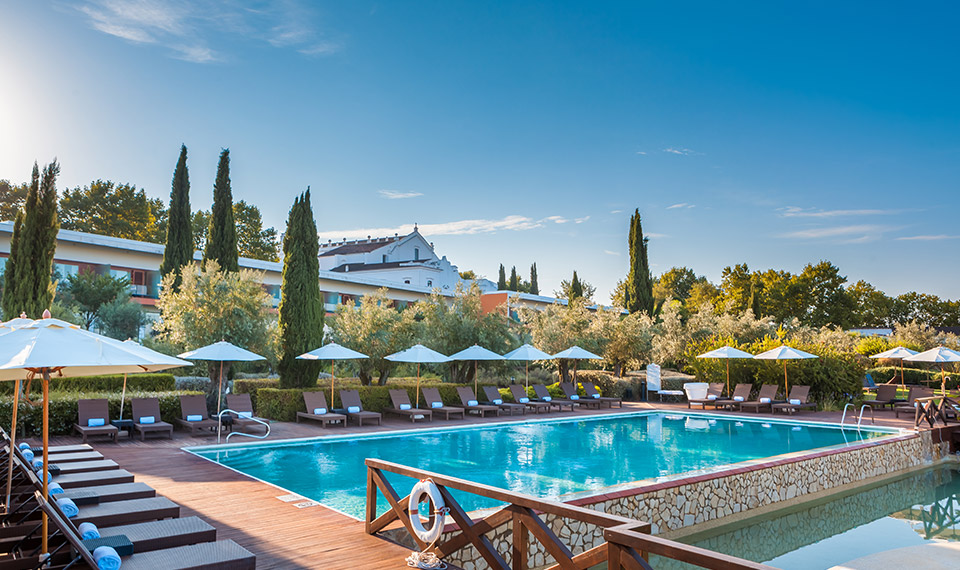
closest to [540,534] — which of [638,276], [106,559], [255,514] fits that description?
[106,559]

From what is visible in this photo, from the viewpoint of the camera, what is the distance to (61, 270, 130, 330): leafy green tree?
92.6ft

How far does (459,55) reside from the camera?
19.6 metres

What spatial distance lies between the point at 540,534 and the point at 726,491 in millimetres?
6655

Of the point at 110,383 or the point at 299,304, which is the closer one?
the point at 110,383

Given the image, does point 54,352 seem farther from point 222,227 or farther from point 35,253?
point 222,227

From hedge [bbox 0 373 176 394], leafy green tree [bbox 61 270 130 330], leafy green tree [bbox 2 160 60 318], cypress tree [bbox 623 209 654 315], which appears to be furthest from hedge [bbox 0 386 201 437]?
cypress tree [bbox 623 209 654 315]

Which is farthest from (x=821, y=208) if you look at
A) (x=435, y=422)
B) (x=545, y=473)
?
(x=545, y=473)

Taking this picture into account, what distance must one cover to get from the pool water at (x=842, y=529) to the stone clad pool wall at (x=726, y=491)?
29 centimetres

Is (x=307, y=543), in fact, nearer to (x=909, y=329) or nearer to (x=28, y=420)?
(x=28, y=420)

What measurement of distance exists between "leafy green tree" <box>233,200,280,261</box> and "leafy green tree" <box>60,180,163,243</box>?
21.9 ft

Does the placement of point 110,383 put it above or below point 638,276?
below

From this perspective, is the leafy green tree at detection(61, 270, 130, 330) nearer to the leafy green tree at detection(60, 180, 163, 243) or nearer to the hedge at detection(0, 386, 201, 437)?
the hedge at detection(0, 386, 201, 437)

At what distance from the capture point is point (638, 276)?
35812 millimetres

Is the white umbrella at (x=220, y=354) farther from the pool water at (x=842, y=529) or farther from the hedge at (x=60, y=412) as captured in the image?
the pool water at (x=842, y=529)
